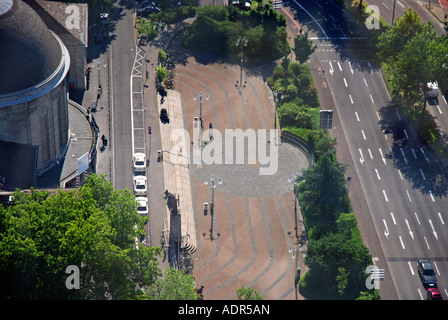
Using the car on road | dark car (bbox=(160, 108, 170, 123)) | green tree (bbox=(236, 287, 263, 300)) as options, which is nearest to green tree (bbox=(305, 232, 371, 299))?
green tree (bbox=(236, 287, 263, 300))

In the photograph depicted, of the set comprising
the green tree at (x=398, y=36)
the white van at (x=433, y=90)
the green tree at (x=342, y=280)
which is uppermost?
the green tree at (x=398, y=36)

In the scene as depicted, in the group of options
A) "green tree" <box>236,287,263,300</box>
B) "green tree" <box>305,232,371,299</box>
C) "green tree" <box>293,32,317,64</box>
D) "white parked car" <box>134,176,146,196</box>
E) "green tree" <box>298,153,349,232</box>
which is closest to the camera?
"green tree" <box>236,287,263,300</box>

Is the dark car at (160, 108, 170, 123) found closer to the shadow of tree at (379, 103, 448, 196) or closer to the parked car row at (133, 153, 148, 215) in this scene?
the parked car row at (133, 153, 148, 215)

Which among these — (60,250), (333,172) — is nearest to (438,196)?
(333,172)

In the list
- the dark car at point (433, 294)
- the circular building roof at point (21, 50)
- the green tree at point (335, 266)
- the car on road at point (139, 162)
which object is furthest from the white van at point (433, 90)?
the circular building roof at point (21, 50)

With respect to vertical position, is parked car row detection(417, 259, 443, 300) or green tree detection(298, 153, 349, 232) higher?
green tree detection(298, 153, 349, 232)

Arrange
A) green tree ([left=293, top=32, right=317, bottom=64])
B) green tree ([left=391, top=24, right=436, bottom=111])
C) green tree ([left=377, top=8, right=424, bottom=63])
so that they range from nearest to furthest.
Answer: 1. green tree ([left=391, top=24, right=436, bottom=111])
2. green tree ([left=377, top=8, right=424, bottom=63])
3. green tree ([left=293, top=32, right=317, bottom=64])

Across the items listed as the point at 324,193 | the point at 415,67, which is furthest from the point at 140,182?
the point at 415,67

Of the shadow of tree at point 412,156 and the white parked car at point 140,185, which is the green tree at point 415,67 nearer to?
the shadow of tree at point 412,156
